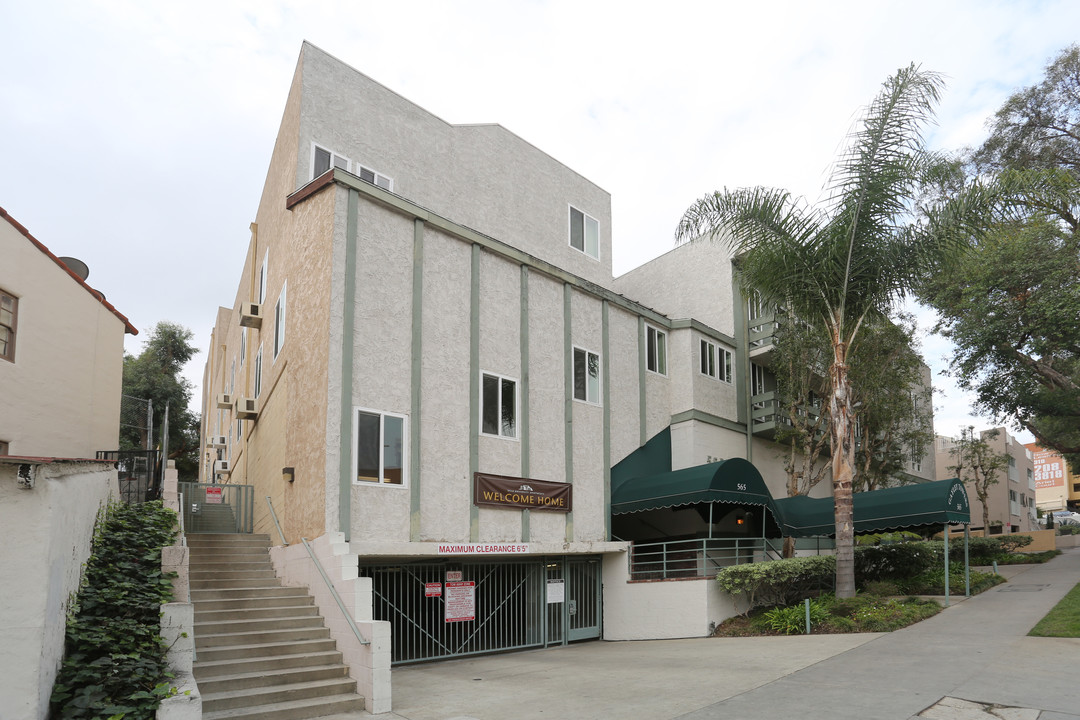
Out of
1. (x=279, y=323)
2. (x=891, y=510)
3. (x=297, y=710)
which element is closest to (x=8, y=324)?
(x=279, y=323)

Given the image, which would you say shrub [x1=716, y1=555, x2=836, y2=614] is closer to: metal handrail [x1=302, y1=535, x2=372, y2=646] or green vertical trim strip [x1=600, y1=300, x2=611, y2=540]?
green vertical trim strip [x1=600, y1=300, x2=611, y2=540]

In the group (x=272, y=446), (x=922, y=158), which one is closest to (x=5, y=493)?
(x=272, y=446)

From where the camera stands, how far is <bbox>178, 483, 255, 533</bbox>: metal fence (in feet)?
63.7

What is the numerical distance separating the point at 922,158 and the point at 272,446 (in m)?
15.6

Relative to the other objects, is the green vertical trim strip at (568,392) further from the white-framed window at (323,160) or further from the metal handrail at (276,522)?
the metal handrail at (276,522)

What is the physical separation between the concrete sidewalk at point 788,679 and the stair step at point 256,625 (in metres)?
1.81

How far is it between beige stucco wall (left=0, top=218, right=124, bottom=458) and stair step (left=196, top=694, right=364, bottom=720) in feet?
30.4

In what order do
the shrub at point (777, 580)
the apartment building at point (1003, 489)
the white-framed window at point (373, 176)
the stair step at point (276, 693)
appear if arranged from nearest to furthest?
the stair step at point (276, 693) → the shrub at point (777, 580) → the white-framed window at point (373, 176) → the apartment building at point (1003, 489)

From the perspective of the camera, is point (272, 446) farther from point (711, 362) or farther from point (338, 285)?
point (711, 362)

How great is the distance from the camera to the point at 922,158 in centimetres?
1669

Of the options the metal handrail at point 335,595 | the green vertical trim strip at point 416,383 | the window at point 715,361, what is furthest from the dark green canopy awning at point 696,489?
the metal handrail at point 335,595

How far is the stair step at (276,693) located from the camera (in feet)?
31.4

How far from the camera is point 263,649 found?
36.5 feet

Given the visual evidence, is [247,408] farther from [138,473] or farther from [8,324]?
[8,324]
